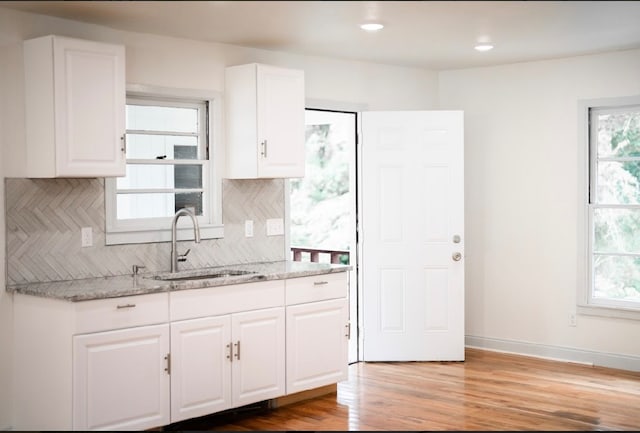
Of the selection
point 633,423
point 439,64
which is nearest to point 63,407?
point 633,423

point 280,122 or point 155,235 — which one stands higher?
point 280,122

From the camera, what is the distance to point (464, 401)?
5215 millimetres

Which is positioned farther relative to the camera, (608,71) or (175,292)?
(608,71)

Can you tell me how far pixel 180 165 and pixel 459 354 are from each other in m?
2.64

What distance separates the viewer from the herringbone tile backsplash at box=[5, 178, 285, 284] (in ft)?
14.6

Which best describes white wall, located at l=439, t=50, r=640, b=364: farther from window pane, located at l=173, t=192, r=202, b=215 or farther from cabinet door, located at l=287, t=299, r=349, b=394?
window pane, located at l=173, t=192, r=202, b=215

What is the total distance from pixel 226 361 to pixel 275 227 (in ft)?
4.31

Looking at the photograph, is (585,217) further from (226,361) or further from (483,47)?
(226,361)

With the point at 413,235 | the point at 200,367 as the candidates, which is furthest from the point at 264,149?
the point at 413,235

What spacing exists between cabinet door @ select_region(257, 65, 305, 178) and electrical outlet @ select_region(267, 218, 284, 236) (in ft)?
1.44

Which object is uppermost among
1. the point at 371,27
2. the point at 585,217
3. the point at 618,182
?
the point at 371,27

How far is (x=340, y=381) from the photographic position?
17.8ft

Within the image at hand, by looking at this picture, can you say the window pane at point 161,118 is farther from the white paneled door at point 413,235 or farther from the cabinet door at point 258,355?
the white paneled door at point 413,235

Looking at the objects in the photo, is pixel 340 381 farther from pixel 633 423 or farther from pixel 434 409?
pixel 633 423
